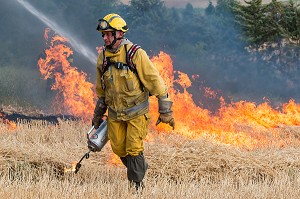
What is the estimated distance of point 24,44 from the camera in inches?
904

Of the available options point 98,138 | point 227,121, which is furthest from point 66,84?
point 98,138

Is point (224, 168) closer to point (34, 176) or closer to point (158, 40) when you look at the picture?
point (34, 176)

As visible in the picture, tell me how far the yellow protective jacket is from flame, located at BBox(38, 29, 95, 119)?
7.91 metres

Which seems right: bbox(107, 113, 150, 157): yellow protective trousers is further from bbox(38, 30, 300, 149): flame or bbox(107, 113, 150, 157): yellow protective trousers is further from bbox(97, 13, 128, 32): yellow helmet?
bbox(38, 30, 300, 149): flame

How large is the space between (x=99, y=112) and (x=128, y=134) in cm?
61

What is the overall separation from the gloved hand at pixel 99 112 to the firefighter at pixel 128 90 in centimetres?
22

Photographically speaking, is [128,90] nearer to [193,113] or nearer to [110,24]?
[110,24]

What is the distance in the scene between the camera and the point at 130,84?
616cm

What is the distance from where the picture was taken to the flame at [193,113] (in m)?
10.2

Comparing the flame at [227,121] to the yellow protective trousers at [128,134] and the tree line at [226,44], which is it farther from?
the tree line at [226,44]

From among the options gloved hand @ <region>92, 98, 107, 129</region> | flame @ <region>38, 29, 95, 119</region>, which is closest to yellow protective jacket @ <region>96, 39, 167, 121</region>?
gloved hand @ <region>92, 98, 107, 129</region>

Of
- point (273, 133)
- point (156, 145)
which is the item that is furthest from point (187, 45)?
point (156, 145)

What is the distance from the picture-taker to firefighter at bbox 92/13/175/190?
6168mm

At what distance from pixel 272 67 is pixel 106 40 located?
17462mm
